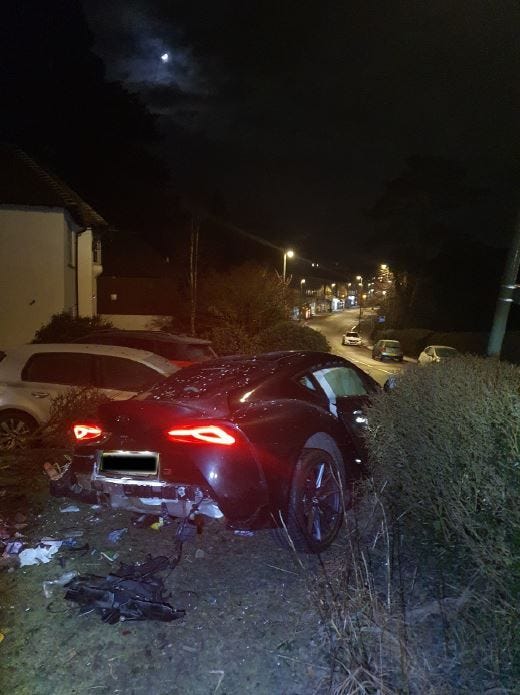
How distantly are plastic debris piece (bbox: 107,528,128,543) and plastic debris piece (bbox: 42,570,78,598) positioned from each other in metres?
0.52

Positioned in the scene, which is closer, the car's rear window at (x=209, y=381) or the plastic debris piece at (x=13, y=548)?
the plastic debris piece at (x=13, y=548)

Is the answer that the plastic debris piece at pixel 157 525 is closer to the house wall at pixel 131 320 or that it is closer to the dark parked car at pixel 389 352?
the house wall at pixel 131 320

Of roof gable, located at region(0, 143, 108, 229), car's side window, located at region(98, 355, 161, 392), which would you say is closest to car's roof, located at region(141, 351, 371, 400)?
car's side window, located at region(98, 355, 161, 392)

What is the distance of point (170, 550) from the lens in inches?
166

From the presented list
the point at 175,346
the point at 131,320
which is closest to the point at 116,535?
the point at 175,346

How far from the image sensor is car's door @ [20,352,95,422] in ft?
23.8

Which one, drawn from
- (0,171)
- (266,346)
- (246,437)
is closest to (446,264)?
(266,346)

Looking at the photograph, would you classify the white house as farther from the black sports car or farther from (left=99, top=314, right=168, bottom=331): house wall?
the black sports car

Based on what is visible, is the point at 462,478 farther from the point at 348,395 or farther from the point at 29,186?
the point at 29,186

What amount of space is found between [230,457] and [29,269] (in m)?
19.4

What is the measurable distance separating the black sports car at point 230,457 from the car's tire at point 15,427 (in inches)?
118

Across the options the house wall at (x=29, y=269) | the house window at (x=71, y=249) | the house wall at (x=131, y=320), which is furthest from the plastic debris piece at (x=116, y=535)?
the house wall at (x=131, y=320)

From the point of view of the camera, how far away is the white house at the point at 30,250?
20656mm

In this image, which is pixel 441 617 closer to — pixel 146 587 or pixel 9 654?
pixel 146 587
